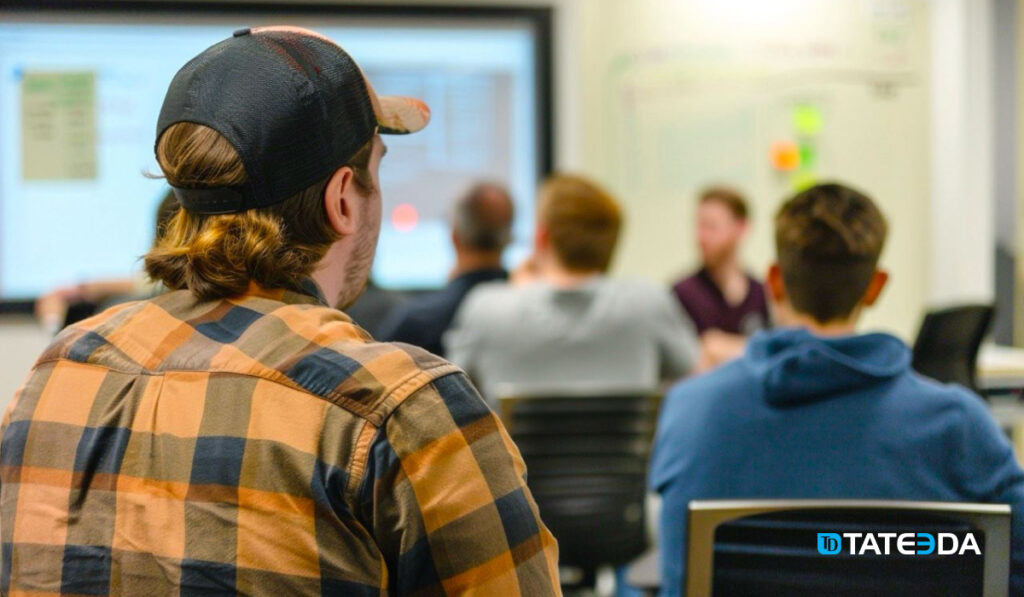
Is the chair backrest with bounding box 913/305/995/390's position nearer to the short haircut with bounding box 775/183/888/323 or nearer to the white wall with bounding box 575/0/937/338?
the short haircut with bounding box 775/183/888/323

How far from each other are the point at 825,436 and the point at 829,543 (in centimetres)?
31

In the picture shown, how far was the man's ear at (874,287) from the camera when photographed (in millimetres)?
1715

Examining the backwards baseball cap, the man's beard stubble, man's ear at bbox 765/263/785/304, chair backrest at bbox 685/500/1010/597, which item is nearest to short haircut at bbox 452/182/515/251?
man's ear at bbox 765/263/785/304

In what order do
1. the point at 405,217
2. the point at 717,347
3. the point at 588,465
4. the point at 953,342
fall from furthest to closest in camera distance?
the point at 405,217 < the point at 717,347 < the point at 588,465 < the point at 953,342

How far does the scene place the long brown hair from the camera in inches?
34.6

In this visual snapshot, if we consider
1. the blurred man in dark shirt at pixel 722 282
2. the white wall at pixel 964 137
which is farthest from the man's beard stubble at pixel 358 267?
the white wall at pixel 964 137

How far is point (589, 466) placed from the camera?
8.57ft

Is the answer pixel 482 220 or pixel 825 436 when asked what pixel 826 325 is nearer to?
pixel 825 436

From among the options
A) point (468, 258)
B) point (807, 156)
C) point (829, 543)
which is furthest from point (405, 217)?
point (829, 543)

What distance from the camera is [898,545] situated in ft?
3.86

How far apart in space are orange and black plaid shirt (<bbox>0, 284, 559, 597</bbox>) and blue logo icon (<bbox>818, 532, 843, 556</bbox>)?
0.44m

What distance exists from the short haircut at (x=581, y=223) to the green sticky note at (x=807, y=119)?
5.39 ft

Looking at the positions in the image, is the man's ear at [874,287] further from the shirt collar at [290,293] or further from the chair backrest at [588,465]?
the shirt collar at [290,293]

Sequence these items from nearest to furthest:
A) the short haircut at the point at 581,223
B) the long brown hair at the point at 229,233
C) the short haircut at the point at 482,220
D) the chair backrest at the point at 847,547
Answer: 1. the long brown hair at the point at 229,233
2. the chair backrest at the point at 847,547
3. the short haircut at the point at 581,223
4. the short haircut at the point at 482,220
